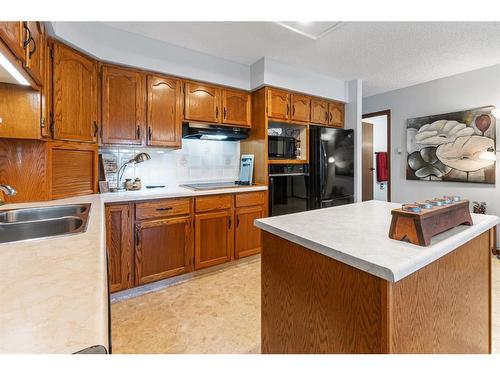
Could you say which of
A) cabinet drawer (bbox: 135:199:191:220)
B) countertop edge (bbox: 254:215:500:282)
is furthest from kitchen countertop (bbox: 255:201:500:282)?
cabinet drawer (bbox: 135:199:191:220)

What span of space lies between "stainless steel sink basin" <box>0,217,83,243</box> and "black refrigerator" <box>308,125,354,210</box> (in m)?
2.56

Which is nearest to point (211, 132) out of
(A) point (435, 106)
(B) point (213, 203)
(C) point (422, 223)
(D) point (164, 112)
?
(D) point (164, 112)

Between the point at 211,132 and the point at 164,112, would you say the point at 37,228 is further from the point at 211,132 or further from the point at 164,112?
the point at 211,132

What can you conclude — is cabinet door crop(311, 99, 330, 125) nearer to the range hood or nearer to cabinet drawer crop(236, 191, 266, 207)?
the range hood

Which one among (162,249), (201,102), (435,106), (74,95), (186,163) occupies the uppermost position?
(435,106)

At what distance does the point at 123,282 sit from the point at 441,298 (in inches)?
86.2

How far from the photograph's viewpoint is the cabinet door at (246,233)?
107 inches

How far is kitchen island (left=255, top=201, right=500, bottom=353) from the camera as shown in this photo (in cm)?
78

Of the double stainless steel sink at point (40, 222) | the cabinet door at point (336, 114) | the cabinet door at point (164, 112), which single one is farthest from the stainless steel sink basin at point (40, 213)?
the cabinet door at point (336, 114)

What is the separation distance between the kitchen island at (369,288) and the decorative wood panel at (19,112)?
169cm

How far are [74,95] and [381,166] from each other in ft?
17.8

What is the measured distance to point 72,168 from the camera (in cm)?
206
